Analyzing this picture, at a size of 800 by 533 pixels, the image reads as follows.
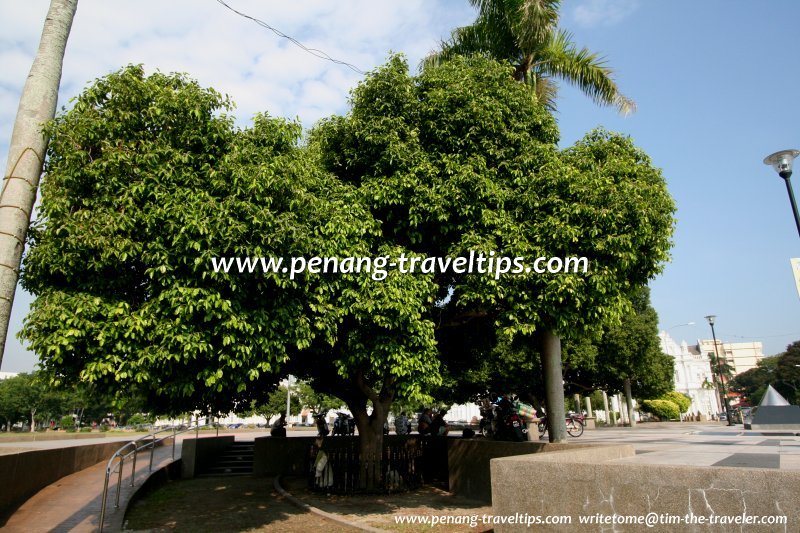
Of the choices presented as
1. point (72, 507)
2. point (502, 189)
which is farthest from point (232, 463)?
point (502, 189)

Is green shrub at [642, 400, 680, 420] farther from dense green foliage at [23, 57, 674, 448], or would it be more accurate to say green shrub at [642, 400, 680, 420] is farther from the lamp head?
dense green foliage at [23, 57, 674, 448]

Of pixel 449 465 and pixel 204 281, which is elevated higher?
pixel 204 281

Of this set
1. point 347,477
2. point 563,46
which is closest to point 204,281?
point 347,477

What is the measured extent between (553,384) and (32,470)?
12.2 metres

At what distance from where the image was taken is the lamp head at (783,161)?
11.6 metres

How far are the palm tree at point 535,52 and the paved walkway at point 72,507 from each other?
1395 cm

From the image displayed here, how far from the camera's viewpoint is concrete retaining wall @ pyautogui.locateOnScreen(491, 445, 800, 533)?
5234 mm

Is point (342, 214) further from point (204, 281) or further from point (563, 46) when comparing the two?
point (563, 46)

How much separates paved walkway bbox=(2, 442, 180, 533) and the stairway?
3809 mm

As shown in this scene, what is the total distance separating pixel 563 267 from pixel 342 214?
4312mm

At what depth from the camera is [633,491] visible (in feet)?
20.1

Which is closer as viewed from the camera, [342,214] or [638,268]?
[342,214]

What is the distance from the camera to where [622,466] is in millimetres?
6285

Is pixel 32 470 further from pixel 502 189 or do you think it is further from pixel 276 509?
pixel 502 189
